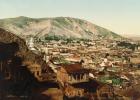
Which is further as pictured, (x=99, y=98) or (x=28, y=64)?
(x=99, y=98)

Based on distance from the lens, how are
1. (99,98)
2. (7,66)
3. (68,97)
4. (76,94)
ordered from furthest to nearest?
(99,98) < (76,94) < (68,97) < (7,66)

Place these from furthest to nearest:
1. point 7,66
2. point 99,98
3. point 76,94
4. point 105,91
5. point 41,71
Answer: point 105,91, point 99,98, point 76,94, point 41,71, point 7,66

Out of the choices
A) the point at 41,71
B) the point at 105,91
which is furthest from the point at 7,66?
the point at 105,91

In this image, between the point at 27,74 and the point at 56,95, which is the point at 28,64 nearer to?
the point at 27,74

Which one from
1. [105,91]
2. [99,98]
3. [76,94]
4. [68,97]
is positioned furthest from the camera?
[105,91]

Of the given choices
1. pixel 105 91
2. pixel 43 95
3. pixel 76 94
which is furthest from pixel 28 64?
pixel 105 91

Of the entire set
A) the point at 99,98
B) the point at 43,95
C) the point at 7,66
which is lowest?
the point at 99,98

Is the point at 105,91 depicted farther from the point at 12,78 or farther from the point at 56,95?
the point at 12,78

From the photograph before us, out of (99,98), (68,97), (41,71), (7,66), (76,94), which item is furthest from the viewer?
(99,98)

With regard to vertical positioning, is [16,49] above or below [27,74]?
above
